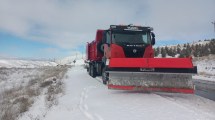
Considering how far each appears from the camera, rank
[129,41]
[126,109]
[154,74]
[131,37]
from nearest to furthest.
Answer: [126,109]
[154,74]
[129,41]
[131,37]

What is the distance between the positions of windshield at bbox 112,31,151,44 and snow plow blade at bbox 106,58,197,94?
10.7 feet

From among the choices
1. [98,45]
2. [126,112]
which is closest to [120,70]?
[126,112]

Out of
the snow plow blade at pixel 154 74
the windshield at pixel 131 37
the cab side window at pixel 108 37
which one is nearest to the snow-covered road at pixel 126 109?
the snow plow blade at pixel 154 74

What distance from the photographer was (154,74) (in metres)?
11.0

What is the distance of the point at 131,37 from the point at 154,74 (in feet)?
12.9

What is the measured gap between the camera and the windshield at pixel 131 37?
14305 millimetres

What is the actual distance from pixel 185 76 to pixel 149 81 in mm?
1321

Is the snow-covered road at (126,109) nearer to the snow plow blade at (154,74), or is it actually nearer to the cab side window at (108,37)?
the snow plow blade at (154,74)

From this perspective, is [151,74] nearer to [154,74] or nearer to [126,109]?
[154,74]

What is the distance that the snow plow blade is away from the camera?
10657 millimetres

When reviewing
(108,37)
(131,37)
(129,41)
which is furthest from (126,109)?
(108,37)

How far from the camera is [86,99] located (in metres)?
10.7

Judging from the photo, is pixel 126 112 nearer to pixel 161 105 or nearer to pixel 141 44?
pixel 161 105

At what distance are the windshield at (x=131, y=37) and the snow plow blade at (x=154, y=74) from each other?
3.25 meters
